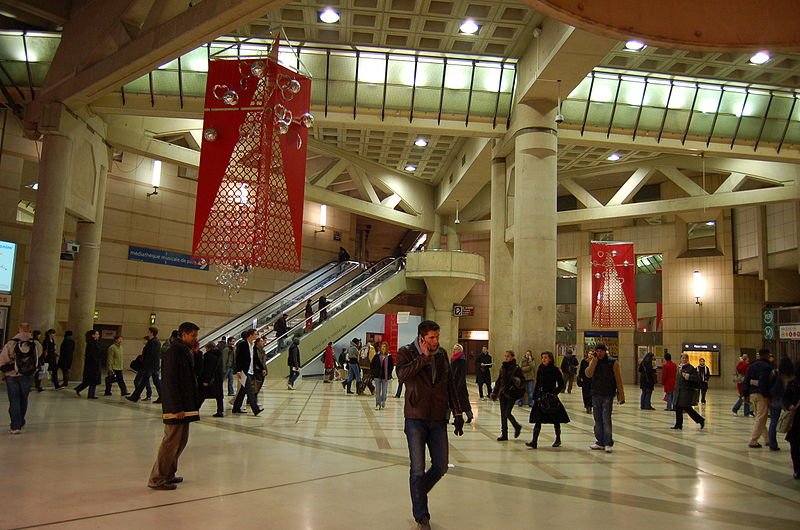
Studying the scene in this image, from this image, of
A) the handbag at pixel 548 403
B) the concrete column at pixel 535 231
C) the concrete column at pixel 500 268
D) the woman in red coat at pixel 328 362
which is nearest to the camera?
the handbag at pixel 548 403

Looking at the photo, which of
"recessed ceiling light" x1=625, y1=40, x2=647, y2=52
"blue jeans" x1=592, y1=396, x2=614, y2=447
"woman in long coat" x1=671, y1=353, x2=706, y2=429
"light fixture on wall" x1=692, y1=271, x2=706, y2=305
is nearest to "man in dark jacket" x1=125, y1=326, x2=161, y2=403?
"blue jeans" x1=592, y1=396, x2=614, y2=447

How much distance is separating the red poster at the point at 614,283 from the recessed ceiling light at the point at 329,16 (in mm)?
13978

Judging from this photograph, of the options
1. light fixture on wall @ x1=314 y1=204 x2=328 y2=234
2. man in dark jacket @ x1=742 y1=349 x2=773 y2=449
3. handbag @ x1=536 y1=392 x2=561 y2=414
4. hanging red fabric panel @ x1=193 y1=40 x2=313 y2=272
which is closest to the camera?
handbag @ x1=536 y1=392 x2=561 y2=414

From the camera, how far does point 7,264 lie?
1866cm

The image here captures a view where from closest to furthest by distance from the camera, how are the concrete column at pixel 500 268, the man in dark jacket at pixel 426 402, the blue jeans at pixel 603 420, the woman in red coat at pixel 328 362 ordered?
1. the man in dark jacket at pixel 426 402
2. the blue jeans at pixel 603 420
3. the concrete column at pixel 500 268
4. the woman in red coat at pixel 328 362

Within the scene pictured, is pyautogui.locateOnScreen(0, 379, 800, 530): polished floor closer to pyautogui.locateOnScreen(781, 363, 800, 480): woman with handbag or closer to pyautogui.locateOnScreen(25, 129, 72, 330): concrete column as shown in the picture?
pyautogui.locateOnScreen(781, 363, 800, 480): woman with handbag

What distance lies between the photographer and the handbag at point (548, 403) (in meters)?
8.29

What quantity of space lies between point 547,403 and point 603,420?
2.89ft

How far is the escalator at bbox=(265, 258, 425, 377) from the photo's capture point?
2019cm

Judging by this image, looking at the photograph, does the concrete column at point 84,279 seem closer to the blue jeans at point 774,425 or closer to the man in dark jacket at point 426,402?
the man in dark jacket at point 426,402

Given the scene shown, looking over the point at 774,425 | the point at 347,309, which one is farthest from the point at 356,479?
the point at 347,309

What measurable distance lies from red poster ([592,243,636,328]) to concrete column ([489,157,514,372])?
5.69m

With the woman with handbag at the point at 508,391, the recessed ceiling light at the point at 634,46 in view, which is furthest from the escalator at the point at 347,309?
the recessed ceiling light at the point at 634,46

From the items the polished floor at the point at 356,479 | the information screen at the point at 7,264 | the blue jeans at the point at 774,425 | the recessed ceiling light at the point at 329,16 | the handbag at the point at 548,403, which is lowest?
the polished floor at the point at 356,479
